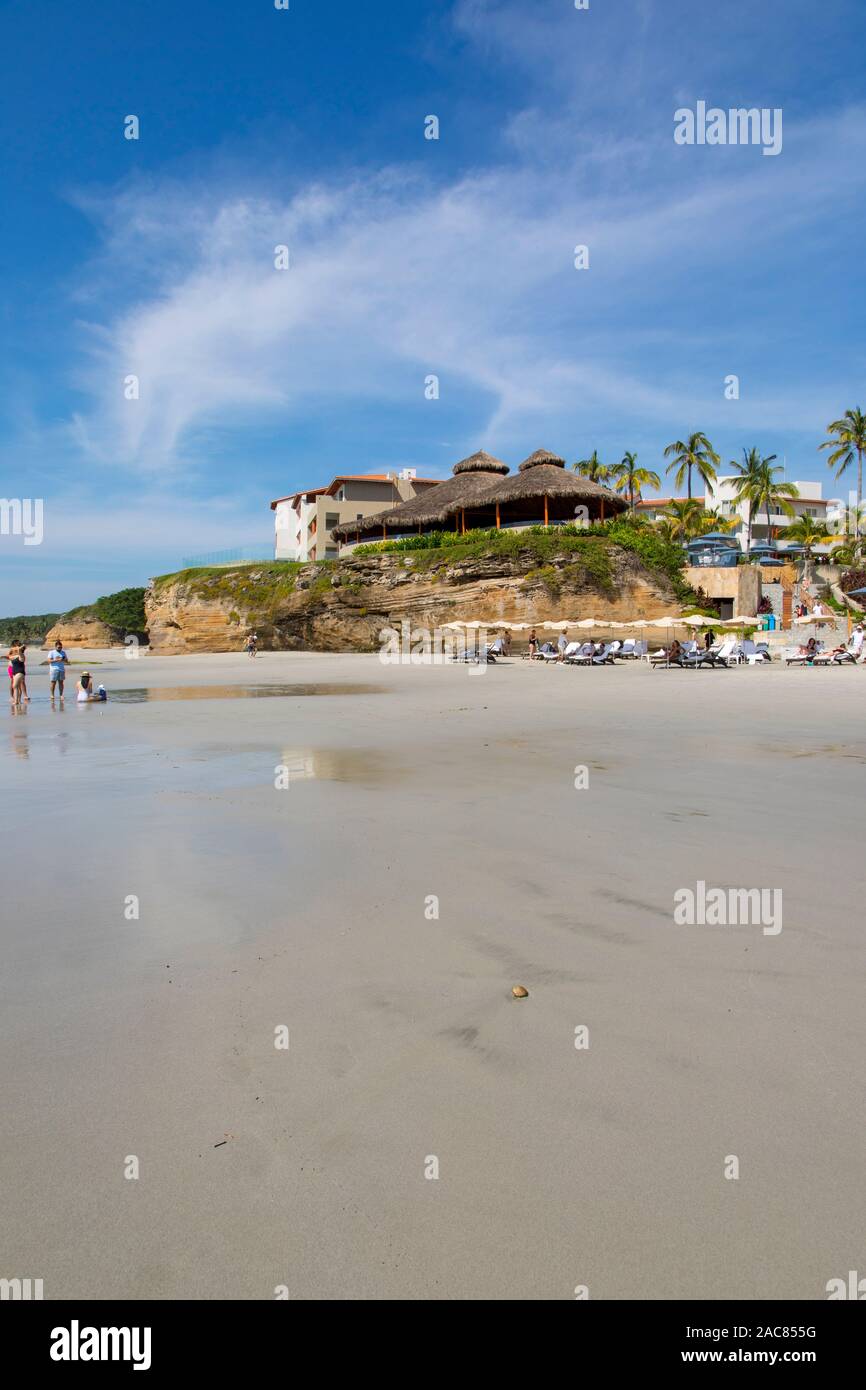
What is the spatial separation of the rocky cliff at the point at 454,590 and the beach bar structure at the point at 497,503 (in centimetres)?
345

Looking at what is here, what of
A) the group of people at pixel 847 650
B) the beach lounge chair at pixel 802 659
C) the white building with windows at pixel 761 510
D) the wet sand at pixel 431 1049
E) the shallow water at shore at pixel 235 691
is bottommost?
the wet sand at pixel 431 1049

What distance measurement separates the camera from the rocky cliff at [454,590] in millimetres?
40719

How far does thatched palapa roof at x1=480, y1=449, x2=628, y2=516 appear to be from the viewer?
142 ft

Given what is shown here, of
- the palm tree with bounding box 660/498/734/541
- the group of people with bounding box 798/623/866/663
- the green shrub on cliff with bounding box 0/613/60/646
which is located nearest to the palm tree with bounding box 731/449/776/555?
the palm tree with bounding box 660/498/734/541

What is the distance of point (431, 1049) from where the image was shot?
3152 millimetres

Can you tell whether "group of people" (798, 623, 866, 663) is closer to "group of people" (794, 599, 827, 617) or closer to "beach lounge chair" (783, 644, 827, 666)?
"beach lounge chair" (783, 644, 827, 666)

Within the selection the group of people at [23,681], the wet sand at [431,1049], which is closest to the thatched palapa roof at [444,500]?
the group of people at [23,681]

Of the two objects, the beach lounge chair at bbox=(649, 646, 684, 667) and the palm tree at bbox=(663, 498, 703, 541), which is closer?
the beach lounge chair at bbox=(649, 646, 684, 667)

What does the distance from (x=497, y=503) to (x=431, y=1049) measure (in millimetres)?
43070

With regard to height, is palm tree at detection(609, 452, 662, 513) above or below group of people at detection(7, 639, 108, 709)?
above

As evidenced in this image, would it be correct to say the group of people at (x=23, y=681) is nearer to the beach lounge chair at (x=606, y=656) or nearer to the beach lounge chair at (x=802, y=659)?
the beach lounge chair at (x=606, y=656)

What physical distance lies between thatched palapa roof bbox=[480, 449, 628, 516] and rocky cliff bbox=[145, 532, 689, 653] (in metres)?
3.31

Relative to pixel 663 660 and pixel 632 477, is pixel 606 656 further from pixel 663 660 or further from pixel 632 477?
pixel 632 477

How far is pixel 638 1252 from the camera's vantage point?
213cm
